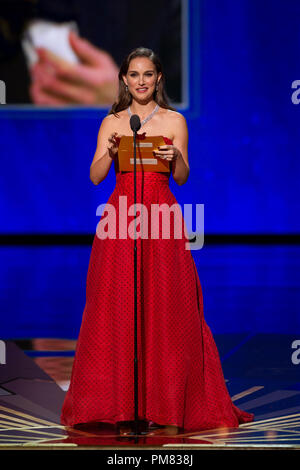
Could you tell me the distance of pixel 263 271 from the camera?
924 cm

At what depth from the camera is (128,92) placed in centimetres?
326

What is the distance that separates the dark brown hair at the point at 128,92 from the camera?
316 cm

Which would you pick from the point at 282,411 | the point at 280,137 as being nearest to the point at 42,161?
the point at 280,137

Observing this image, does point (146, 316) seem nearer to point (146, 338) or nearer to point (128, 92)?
point (146, 338)

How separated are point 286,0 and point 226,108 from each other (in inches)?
66.7

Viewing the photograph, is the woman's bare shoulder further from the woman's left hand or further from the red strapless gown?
the woman's left hand

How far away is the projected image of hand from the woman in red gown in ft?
26.8

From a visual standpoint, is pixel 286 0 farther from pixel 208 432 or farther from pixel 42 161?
pixel 208 432

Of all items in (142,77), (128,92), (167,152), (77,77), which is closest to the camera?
(167,152)

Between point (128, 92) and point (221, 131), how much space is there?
8665 mm

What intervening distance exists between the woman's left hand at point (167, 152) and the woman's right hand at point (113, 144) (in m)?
0.16

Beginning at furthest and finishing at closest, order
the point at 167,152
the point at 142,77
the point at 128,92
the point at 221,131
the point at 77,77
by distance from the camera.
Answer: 1. the point at 221,131
2. the point at 77,77
3. the point at 128,92
4. the point at 142,77
5. the point at 167,152

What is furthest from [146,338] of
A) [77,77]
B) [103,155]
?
[77,77]

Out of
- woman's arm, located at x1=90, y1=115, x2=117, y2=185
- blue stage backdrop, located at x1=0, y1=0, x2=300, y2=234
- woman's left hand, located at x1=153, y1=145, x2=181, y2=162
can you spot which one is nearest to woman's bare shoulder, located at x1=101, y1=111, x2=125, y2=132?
woman's arm, located at x1=90, y1=115, x2=117, y2=185
